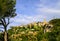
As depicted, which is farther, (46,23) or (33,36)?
(46,23)

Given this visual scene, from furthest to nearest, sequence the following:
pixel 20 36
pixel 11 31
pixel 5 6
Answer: pixel 11 31
pixel 20 36
pixel 5 6

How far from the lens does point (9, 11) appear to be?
48.0 metres

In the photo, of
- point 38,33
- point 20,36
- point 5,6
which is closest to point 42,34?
point 38,33

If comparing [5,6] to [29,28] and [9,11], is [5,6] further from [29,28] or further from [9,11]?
[29,28]

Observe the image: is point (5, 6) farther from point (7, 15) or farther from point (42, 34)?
point (42, 34)

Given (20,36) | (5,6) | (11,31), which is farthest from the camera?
(11,31)

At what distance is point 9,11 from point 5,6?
1963mm

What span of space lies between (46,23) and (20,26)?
6.22 m

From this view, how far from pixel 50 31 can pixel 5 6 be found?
9168mm

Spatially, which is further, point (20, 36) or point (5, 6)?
point (20, 36)

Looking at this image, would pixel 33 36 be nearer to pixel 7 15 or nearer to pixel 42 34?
pixel 42 34

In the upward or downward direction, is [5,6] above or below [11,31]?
above

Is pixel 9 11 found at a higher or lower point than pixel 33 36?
higher

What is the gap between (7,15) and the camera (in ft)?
158
